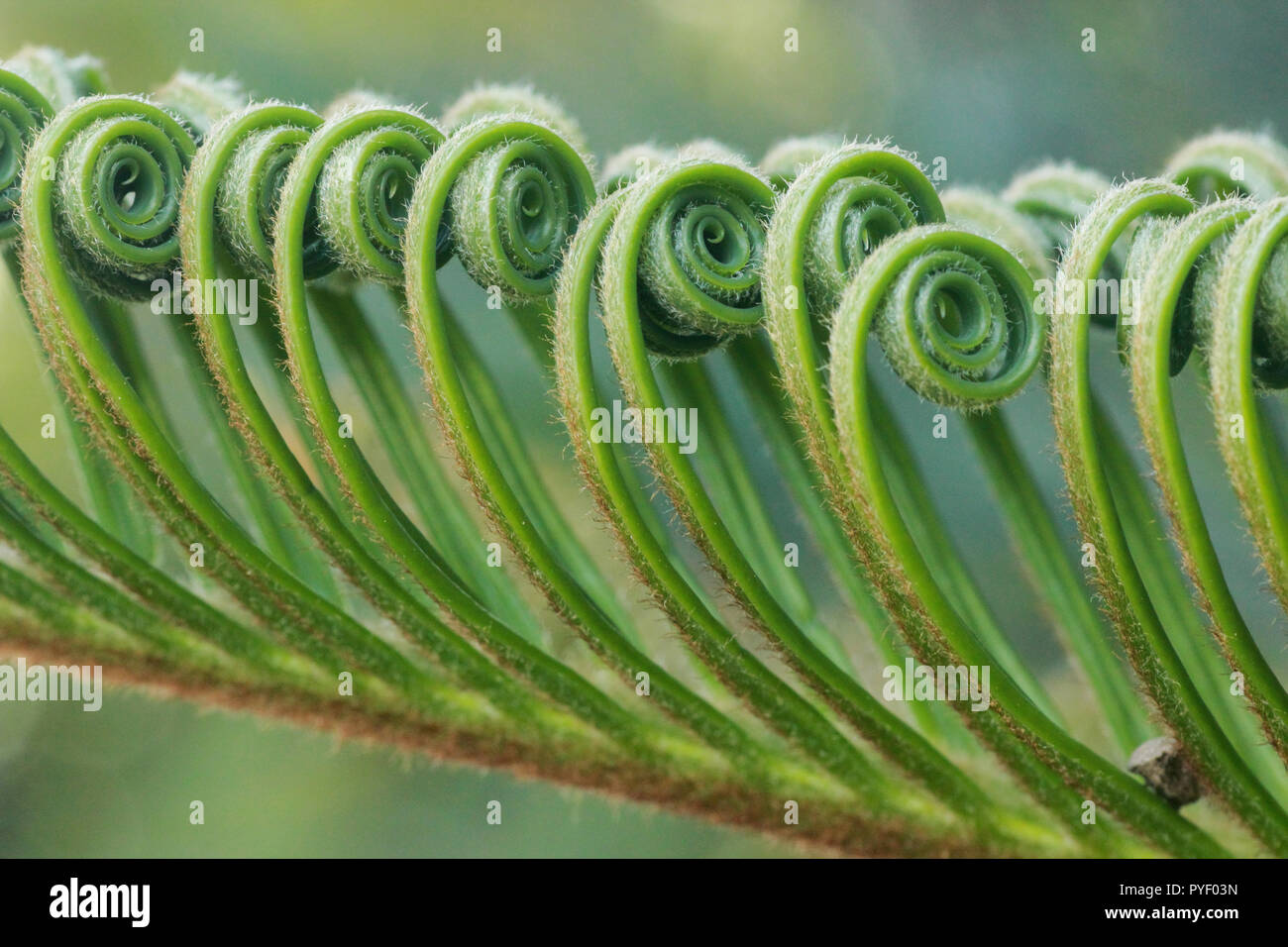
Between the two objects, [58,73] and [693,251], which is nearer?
[693,251]

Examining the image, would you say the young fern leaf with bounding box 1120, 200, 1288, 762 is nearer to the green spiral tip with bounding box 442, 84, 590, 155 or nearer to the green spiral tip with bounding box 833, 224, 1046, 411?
the green spiral tip with bounding box 833, 224, 1046, 411

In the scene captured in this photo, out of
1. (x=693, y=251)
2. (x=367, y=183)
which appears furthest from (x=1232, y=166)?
(x=367, y=183)

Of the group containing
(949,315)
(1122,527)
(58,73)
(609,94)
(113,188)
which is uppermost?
(609,94)

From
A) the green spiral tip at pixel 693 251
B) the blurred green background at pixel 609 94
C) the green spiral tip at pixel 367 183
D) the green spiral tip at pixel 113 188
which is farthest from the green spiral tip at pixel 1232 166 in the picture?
the blurred green background at pixel 609 94

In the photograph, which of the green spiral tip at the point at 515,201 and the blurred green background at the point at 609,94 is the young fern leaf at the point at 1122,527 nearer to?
the green spiral tip at the point at 515,201

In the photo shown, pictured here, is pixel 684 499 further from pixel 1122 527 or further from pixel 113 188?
pixel 113 188
